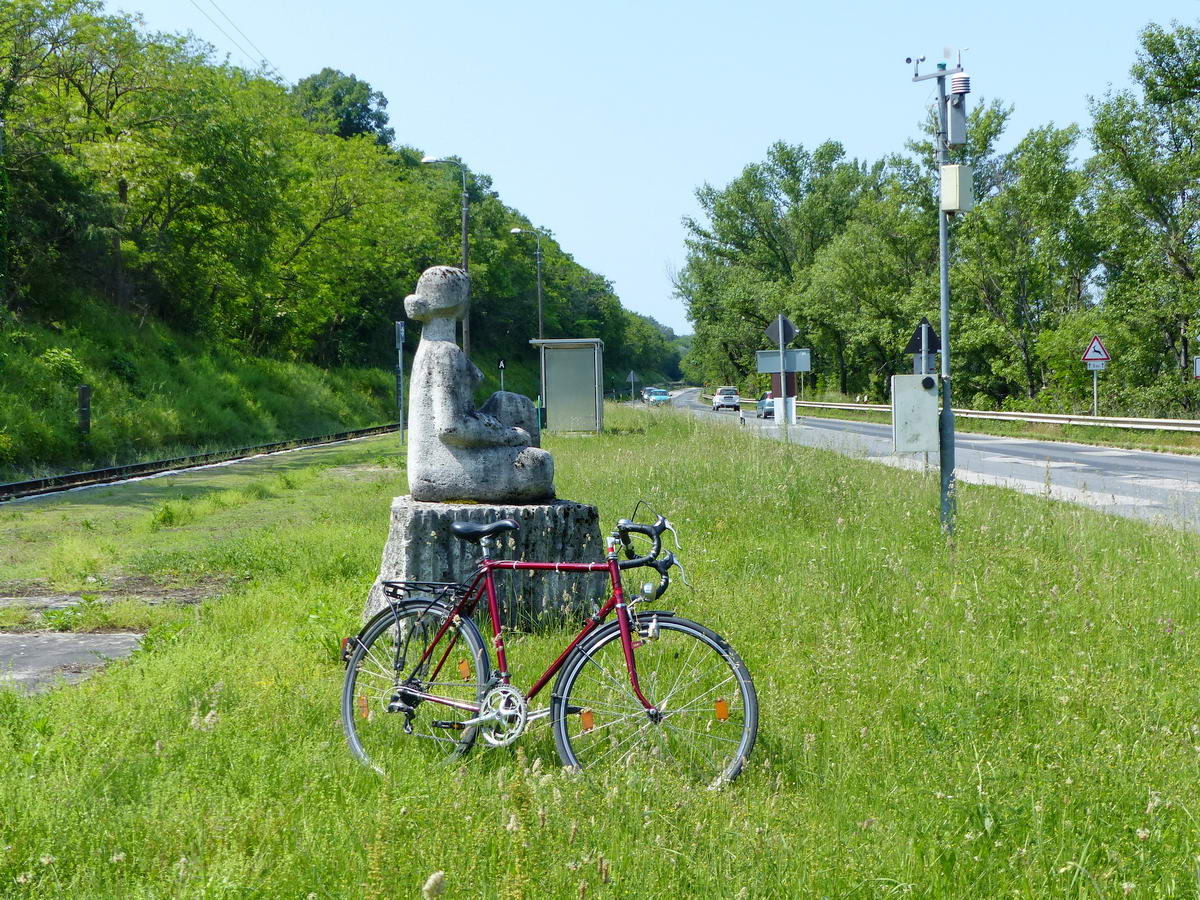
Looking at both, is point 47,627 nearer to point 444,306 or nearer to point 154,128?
point 444,306

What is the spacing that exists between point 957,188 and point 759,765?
8.32 m

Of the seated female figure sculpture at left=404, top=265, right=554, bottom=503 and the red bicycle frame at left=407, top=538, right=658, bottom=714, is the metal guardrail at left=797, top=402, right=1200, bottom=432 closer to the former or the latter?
the seated female figure sculpture at left=404, top=265, right=554, bottom=503

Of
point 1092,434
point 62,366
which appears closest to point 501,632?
point 62,366

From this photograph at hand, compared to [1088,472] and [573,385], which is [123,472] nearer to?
[573,385]

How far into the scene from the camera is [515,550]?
5.91 m

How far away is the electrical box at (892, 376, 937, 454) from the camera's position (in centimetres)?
923

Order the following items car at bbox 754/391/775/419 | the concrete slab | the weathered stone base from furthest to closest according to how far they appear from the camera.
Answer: car at bbox 754/391/775/419, the weathered stone base, the concrete slab

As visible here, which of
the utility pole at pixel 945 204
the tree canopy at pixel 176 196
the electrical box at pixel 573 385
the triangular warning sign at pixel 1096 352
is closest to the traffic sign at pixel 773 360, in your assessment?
the utility pole at pixel 945 204

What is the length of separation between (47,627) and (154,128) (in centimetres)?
2668

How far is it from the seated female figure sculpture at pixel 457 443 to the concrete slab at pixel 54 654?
77.8 inches

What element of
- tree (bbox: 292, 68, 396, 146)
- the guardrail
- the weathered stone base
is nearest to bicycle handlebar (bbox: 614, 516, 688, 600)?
the weathered stone base

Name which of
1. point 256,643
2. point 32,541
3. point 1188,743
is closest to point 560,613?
point 256,643

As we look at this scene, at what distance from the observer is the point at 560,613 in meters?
6.11

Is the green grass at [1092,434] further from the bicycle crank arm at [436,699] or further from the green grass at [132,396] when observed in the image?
the bicycle crank arm at [436,699]
